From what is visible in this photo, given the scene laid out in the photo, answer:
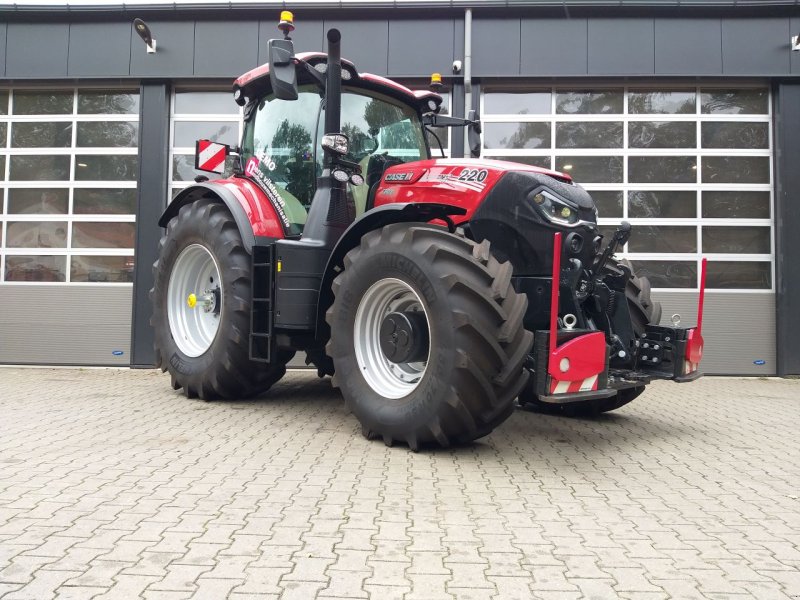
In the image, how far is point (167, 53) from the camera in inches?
362

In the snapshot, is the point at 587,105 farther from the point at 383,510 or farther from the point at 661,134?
the point at 383,510

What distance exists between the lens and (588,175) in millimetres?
9289

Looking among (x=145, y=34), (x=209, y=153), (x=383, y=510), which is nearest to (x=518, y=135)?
(x=209, y=153)

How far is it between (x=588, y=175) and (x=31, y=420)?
7.63 metres

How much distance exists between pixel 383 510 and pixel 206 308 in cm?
385

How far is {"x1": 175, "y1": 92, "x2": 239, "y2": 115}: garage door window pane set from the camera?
9445mm

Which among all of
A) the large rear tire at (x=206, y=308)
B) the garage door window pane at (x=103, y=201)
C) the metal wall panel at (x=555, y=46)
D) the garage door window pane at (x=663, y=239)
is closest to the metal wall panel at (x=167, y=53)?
the garage door window pane at (x=103, y=201)

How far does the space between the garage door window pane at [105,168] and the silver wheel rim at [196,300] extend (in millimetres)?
3823

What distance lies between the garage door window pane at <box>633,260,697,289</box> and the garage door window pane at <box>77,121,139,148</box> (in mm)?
7666

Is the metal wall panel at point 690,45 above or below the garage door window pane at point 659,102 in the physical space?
above

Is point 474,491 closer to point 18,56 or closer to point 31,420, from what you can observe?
point 31,420

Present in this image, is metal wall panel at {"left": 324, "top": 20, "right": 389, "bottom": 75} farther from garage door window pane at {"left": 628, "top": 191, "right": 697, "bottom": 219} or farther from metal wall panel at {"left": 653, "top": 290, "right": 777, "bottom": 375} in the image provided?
metal wall panel at {"left": 653, "top": 290, "right": 777, "bottom": 375}

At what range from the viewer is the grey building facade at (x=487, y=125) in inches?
349

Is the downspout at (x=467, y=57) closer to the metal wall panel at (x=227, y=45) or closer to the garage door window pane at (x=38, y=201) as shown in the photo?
the metal wall panel at (x=227, y=45)
